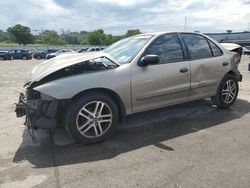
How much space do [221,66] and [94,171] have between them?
356 centimetres

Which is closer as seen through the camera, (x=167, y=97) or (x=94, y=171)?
(x=94, y=171)

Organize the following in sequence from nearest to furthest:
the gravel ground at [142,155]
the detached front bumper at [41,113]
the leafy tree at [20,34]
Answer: the gravel ground at [142,155]
the detached front bumper at [41,113]
the leafy tree at [20,34]

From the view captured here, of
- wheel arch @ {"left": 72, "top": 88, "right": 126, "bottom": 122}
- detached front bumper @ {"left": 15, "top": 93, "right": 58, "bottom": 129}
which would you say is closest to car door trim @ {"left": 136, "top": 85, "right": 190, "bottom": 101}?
wheel arch @ {"left": 72, "top": 88, "right": 126, "bottom": 122}

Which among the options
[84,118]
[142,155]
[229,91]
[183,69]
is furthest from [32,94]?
[229,91]

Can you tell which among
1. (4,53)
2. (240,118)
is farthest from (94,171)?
(4,53)

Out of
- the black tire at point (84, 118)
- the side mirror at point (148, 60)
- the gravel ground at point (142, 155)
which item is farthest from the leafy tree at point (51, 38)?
the black tire at point (84, 118)

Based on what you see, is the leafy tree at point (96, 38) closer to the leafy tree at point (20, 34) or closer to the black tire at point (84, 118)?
the leafy tree at point (20, 34)

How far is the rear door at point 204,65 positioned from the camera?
5.34m

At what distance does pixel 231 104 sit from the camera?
20.1 ft

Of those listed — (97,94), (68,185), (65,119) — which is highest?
(97,94)

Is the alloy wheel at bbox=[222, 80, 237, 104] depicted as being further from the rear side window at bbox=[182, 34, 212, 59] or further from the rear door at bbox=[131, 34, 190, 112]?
the rear door at bbox=[131, 34, 190, 112]

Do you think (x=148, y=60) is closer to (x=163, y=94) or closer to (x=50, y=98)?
(x=163, y=94)

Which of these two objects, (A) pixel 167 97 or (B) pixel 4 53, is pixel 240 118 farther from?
(B) pixel 4 53

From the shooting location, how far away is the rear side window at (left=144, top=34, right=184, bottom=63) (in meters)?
4.91
